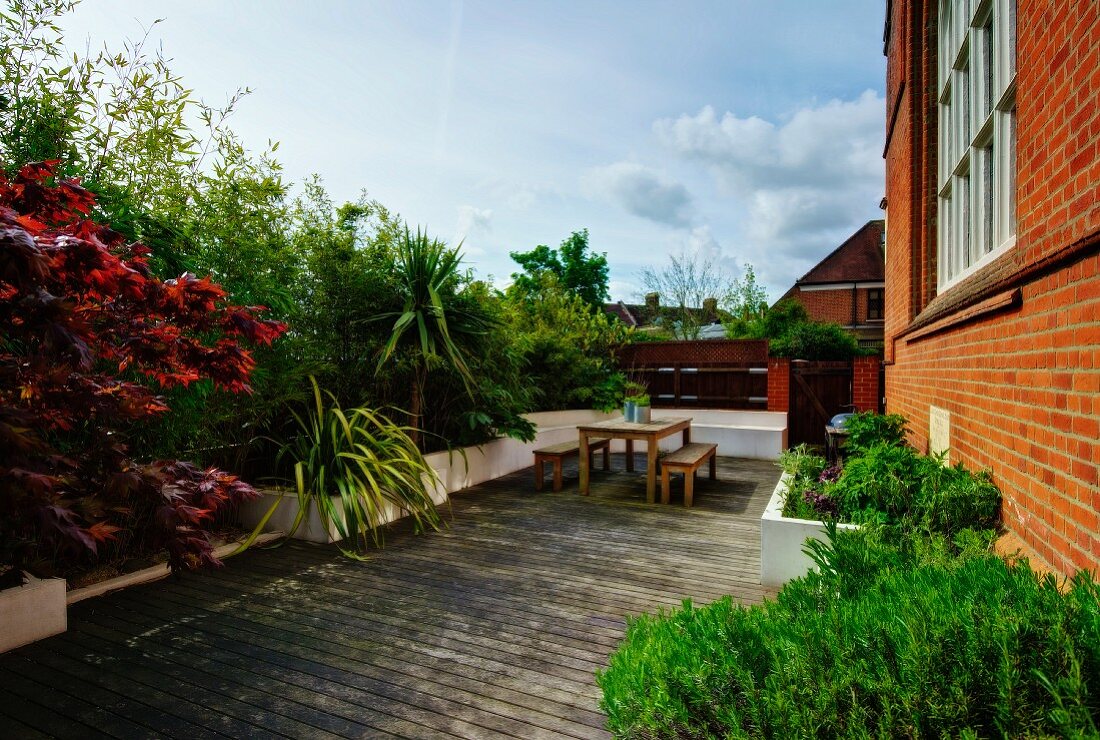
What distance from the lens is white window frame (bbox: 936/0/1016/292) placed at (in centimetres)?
293

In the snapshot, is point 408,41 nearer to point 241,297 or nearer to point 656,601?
point 241,297

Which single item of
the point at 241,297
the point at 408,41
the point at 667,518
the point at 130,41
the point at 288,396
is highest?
the point at 408,41

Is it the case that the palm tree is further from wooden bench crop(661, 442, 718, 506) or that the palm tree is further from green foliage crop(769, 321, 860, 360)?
green foliage crop(769, 321, 860, 360)

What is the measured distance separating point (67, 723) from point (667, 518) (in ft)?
13.6

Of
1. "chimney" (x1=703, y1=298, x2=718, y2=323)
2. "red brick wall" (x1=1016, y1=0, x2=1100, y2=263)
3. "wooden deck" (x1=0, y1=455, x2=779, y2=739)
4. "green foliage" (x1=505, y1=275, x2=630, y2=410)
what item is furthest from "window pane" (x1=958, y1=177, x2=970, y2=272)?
"chimney" (x1=703, y1=298, x2=718, y2=323)

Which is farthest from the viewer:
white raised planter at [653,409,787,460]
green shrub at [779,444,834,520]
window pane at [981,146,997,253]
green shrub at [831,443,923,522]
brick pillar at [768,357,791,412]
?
brick pillar at [768,357,791,412]

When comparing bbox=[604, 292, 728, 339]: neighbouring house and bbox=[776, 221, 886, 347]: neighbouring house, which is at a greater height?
bbox=[776, 221, 886, 347]: neighbouring house

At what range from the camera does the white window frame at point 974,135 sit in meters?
2.93

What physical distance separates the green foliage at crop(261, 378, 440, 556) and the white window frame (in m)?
4.25

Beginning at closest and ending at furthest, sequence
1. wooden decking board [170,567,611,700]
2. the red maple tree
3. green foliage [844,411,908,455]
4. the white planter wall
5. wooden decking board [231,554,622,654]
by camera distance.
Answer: the red maple tree < wooden decking board [170,567,611,700] < wooden decking board [231,554,622,654] < the white planter wall < green foliage [844,411,908,455]

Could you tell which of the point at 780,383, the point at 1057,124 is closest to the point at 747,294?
the point at 780,383

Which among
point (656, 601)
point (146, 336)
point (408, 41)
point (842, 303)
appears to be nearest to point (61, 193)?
point (146, 336)

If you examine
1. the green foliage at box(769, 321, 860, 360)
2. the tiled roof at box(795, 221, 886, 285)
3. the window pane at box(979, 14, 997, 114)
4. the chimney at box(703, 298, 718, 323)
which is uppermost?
the tiled roof at box(795, 221, 886, 285)

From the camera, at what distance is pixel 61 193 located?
6.77 feet
